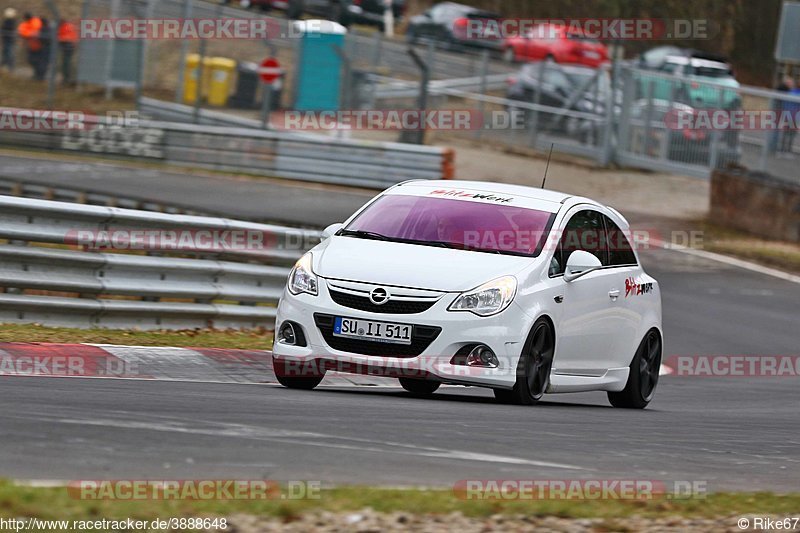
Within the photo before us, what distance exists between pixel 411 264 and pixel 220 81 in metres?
25.4

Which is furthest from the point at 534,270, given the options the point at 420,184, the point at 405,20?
the point at 405,20

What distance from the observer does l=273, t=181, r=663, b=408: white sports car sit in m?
9.62

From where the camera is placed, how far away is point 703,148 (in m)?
31.7

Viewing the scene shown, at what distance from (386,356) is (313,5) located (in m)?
45.2

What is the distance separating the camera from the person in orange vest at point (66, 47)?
1373 inches

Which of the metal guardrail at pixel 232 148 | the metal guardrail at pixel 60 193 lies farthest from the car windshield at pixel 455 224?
the metal guardrail at pixel 232 148

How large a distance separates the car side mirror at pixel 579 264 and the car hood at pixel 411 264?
13.3 inches

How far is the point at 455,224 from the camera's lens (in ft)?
34.7

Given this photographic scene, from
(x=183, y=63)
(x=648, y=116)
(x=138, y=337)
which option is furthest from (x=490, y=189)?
(x=183, y=63)

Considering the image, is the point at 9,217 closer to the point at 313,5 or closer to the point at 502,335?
the point at 502,335

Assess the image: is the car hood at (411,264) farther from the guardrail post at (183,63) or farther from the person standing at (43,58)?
the person standing at (43,58)

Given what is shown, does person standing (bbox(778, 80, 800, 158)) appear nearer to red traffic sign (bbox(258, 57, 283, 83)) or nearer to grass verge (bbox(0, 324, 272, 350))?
red traffic sign (bbox(258, 57, 283, 83))

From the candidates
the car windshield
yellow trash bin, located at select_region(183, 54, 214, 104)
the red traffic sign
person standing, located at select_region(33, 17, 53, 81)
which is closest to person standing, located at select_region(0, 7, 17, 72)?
person standing, located at select_region(33, 17, 53, 81)

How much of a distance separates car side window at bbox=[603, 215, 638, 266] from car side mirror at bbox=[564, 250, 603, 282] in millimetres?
888
